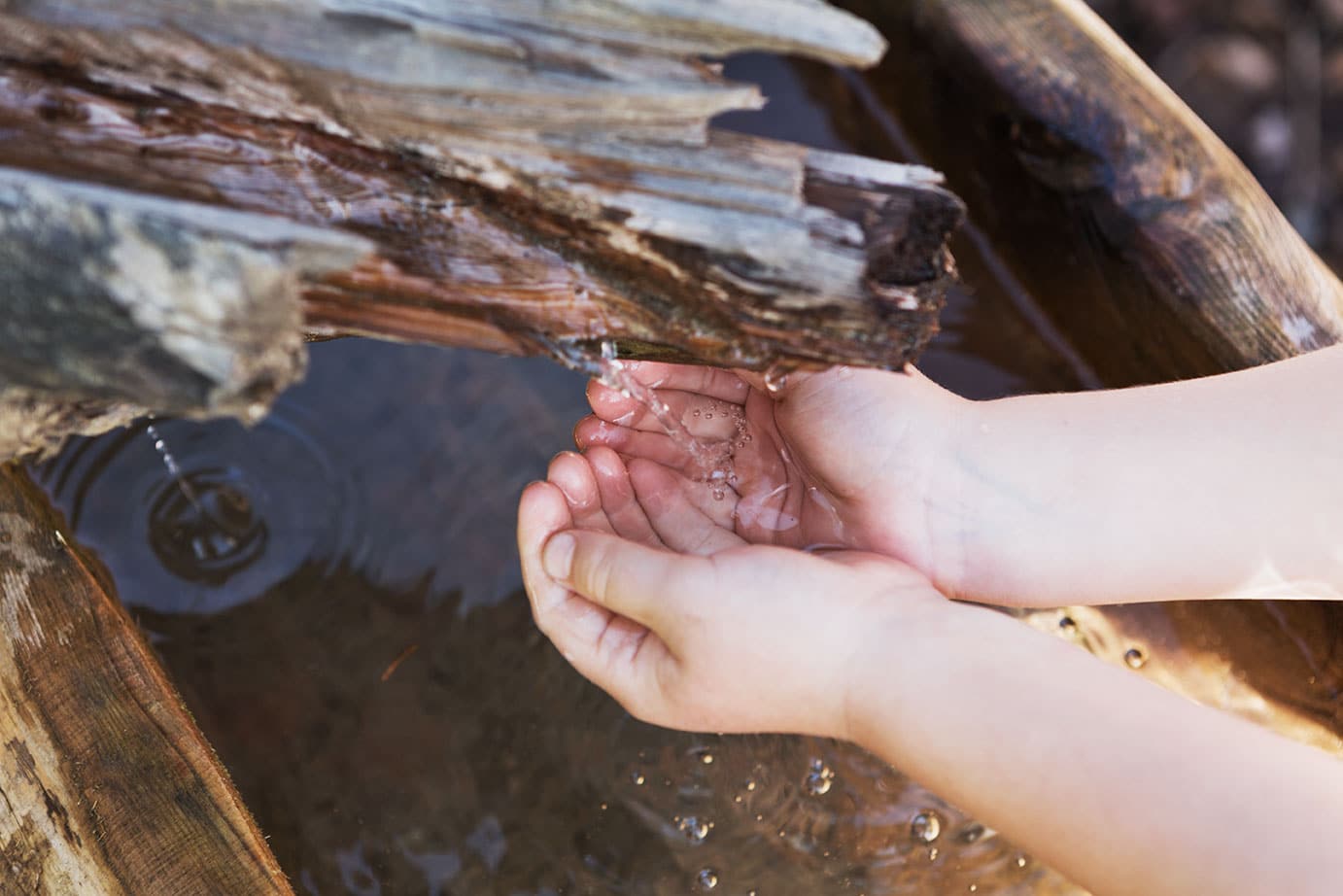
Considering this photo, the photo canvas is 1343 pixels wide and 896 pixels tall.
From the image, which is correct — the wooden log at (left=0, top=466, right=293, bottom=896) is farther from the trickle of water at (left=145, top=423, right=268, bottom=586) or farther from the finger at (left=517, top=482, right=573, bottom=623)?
the finger at (left=517, top=482, right=573, bottom=623)

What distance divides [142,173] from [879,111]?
1.98 metres

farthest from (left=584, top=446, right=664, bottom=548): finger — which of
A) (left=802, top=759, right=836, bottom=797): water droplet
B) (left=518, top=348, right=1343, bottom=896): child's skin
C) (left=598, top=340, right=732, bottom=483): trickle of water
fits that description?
(left=802, top=759, right=836, bottom=797): water droplet

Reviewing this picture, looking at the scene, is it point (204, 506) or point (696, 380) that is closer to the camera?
point (696, 380)

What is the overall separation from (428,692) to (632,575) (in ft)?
2.77

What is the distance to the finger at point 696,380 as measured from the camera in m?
1.78

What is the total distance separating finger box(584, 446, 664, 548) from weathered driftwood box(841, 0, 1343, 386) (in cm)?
113

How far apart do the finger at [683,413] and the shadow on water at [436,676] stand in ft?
1.70

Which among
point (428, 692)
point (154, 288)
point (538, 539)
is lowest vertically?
point (428, 692)

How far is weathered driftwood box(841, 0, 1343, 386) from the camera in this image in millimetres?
1901

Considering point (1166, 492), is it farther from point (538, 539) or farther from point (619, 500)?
point (538, 539)

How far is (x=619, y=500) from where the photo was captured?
68.8 inches

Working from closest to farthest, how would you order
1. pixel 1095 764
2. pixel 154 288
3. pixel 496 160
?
pixel 154 288 → pixel 496 160 → pixel 1095 764

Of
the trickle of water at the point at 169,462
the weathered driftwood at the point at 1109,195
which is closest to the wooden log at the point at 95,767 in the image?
the trickle of water at the point at 169,462

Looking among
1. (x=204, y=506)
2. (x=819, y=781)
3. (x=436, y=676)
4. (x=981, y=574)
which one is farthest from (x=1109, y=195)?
(x=204, y=506)
